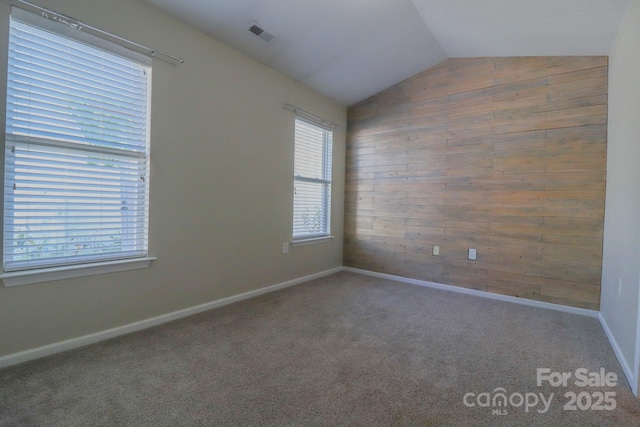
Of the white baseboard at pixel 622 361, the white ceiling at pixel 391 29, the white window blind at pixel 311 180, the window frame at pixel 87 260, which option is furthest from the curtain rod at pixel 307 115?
the white baseboard at pixel 622 361

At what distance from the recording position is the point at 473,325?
2.63 m

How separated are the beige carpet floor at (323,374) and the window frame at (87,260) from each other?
0.51 meters

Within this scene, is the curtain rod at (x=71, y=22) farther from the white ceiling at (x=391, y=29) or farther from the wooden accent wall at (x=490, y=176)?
the wooden accent wall at (x=490, y=176)

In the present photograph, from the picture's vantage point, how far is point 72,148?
6.59 ft

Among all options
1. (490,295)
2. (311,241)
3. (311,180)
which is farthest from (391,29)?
(490,295)

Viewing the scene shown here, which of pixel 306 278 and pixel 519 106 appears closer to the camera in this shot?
pixel 519 106

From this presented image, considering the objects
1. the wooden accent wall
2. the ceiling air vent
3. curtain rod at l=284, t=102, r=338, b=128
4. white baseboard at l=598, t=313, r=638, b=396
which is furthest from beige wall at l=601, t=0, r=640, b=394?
curtain rod at l=284, t=102, r=338, b=128

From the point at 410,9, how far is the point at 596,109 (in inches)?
77.8

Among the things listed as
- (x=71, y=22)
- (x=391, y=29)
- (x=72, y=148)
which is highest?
(x=391, y=29)

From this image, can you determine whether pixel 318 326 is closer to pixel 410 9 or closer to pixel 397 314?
pixel 397 314

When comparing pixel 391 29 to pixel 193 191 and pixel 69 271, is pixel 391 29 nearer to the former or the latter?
pixel 193 191

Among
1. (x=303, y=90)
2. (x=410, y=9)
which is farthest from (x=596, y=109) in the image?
(x=303, y=90)

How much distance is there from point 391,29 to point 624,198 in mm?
2391

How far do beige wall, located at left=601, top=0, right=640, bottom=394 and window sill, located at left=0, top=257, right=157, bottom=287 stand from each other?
3.26 metres
